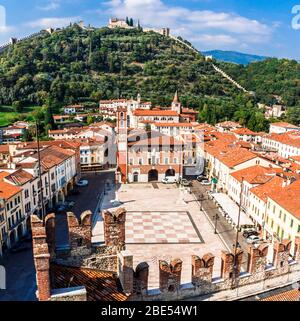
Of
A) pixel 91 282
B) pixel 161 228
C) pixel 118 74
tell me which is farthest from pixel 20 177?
pixel 118 74

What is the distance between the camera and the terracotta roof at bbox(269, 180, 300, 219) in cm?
2556

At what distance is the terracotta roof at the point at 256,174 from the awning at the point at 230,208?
9.39 feet

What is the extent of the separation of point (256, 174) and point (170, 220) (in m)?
11.5

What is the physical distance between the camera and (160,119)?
77000mm

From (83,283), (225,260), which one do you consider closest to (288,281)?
(225,260)

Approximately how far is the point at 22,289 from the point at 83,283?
652 inches

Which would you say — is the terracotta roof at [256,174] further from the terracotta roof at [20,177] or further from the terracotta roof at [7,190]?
the terracotta roof at [7,190]

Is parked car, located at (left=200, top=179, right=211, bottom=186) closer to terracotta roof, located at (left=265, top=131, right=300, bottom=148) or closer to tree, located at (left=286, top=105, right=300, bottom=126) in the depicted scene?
terracotta roof, located at (left=265, top=131, right=300, bottom=148)

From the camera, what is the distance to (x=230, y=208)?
34.6m

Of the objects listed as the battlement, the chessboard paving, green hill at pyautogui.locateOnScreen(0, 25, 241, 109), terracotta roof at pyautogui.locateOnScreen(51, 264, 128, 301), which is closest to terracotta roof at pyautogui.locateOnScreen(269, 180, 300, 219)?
the chessboard paving

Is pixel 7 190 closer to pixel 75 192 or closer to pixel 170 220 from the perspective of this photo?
pixel 75 192

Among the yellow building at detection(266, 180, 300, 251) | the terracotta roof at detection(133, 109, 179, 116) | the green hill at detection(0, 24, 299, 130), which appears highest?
the green hill at detection(0, 24, 299, 130)

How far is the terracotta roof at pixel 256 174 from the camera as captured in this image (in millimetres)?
34472

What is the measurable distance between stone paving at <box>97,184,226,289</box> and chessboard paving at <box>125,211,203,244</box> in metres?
0.44
